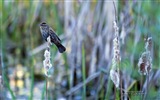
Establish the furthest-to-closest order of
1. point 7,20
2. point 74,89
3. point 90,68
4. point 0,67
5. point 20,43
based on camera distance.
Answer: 1. point 20,43
2. point 7,20
3. point 90,68
4. point 74,89
5. point 0,67

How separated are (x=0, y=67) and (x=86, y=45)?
1.11m

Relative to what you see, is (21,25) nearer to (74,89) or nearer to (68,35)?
(68,35)

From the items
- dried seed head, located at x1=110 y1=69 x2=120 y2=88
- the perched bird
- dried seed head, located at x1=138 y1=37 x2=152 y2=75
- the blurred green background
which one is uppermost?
the blurred green background

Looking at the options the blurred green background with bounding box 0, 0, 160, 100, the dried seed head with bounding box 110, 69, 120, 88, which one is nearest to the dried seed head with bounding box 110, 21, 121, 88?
the dried seed head with bounding box 110, 69, 120, 88

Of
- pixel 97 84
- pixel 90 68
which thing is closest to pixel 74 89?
pixel 97 84

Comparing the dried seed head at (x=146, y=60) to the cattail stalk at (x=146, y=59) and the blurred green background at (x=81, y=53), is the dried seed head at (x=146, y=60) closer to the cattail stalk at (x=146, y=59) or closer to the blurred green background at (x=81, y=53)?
the cattail stalk at (x=146, y=59)

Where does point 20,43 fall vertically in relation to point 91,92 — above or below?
above

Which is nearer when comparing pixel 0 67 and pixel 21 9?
pixel 0 67

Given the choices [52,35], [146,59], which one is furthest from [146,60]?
[52,35]

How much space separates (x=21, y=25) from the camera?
4.26 metres

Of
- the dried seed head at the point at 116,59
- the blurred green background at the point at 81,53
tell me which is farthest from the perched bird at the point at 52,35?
the blurred green background at the point at 81,53

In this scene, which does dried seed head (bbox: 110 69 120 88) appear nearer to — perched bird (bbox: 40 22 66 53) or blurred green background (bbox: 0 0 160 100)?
perched bird (bbox: 40 22 66 53)

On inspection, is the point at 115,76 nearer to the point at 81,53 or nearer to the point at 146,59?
the point at 146,59

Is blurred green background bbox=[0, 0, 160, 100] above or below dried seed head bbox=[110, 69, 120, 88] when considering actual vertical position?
above
